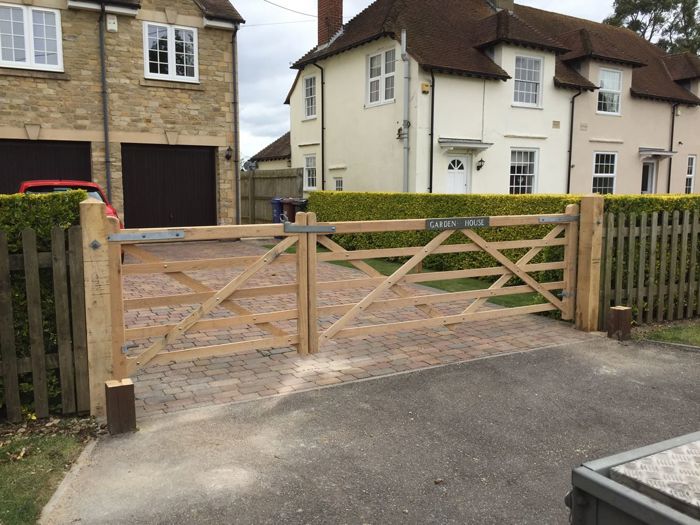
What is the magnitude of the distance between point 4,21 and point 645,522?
19.0 metres

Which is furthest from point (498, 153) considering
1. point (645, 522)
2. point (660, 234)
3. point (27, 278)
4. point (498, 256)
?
point (645, 522)

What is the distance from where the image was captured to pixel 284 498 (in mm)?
3643

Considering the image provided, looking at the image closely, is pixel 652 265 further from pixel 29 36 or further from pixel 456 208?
pixel 29 36

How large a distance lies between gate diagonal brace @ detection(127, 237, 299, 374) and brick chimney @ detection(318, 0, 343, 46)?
1947 centimetres

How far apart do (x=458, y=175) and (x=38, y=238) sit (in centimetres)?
1671

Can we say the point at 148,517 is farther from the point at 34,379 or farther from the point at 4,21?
the point at 4,21

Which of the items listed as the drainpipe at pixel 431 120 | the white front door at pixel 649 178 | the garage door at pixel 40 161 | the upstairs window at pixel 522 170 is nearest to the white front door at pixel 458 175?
the drainpipe at pixel 431 120

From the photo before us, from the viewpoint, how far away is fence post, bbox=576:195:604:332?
24.4ft

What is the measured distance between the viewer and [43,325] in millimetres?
4793

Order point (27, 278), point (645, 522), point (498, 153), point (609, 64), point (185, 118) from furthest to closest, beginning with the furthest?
point (609, 64)
point (498, 153)
point (185, 118)
point (27, 278)
point (645, 522)

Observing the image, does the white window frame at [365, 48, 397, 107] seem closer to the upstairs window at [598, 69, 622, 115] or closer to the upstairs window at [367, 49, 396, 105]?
the upstairs window at [367, 49, 396, 105]

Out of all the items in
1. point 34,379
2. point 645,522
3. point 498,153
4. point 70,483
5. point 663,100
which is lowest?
point 70,483

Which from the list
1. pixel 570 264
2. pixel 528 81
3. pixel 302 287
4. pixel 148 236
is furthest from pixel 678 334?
pixel 528 81

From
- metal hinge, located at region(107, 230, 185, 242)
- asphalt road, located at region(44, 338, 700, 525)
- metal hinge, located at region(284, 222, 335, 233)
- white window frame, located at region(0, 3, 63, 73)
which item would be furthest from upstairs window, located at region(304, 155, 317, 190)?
metal hinge, located at region(107, 230, 185, 242)
